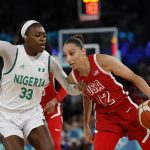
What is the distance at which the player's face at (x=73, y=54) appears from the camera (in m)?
6.21

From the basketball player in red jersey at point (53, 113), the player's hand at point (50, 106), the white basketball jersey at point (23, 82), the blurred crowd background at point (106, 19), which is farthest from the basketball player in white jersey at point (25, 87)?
the blurred crowd background at point (106, 19)

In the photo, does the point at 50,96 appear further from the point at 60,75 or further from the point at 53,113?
the point at 60,75

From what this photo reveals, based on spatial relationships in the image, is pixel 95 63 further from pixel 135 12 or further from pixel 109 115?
pixel 135 12

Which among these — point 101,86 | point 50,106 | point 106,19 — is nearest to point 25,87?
point 101,86

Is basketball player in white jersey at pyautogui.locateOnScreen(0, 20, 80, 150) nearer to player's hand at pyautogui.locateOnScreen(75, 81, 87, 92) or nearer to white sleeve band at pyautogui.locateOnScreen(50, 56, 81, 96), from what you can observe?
white sleeve band at pyautogui.locateOnScreen(50, 56, 81, 96)

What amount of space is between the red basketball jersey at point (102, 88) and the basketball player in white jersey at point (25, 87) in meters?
0.43

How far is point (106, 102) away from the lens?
6289 mm

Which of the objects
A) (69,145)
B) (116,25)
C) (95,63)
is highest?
(95,63)

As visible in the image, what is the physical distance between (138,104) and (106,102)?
0.37 m

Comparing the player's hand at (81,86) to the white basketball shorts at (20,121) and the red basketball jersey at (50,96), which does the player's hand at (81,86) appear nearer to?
the white basketball shorts at (20,121)

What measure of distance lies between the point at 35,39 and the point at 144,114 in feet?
4.19

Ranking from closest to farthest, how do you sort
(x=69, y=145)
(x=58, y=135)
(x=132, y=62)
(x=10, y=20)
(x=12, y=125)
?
(x=12, y=125)
(x=58, y=135)
(x=69, y=145)
(x=132, y=62)
(x=10, y=20)

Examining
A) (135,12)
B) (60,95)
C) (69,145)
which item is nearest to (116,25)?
(135,12)

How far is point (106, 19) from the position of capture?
16578mm
